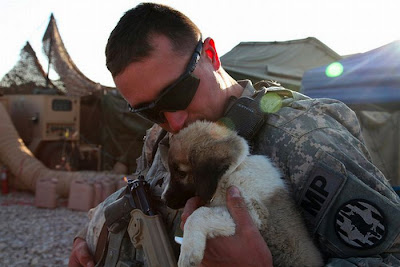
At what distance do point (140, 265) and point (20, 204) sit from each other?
27.3 ft

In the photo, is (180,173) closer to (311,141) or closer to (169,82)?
(169,82)

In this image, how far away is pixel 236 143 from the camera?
1.93m

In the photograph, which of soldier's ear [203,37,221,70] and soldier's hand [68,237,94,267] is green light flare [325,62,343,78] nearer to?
soldier's ear [203,37,221,70]

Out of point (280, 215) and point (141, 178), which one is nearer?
point (280, 215)

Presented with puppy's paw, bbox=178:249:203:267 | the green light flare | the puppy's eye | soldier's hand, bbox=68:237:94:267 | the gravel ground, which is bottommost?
the gravel ground

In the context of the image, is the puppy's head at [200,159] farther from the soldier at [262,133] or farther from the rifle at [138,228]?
the rifle at [138,228]

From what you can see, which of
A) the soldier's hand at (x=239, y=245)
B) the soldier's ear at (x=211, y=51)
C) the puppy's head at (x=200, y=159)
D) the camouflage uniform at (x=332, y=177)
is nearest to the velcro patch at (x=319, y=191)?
the camouflage uniform at (x=332, y=177)

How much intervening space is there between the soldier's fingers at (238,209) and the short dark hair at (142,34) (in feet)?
2.57

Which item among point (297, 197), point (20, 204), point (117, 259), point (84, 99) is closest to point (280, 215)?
point (297, 197)

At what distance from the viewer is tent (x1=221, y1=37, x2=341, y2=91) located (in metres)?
11.1

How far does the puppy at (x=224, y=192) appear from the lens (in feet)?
5.55

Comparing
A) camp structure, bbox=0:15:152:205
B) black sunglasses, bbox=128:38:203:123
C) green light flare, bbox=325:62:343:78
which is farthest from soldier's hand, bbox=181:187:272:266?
camp structure, bbox=0:15:152:205

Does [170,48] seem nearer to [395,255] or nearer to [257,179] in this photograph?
[257,179]

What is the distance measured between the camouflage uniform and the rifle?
666 millimetres
